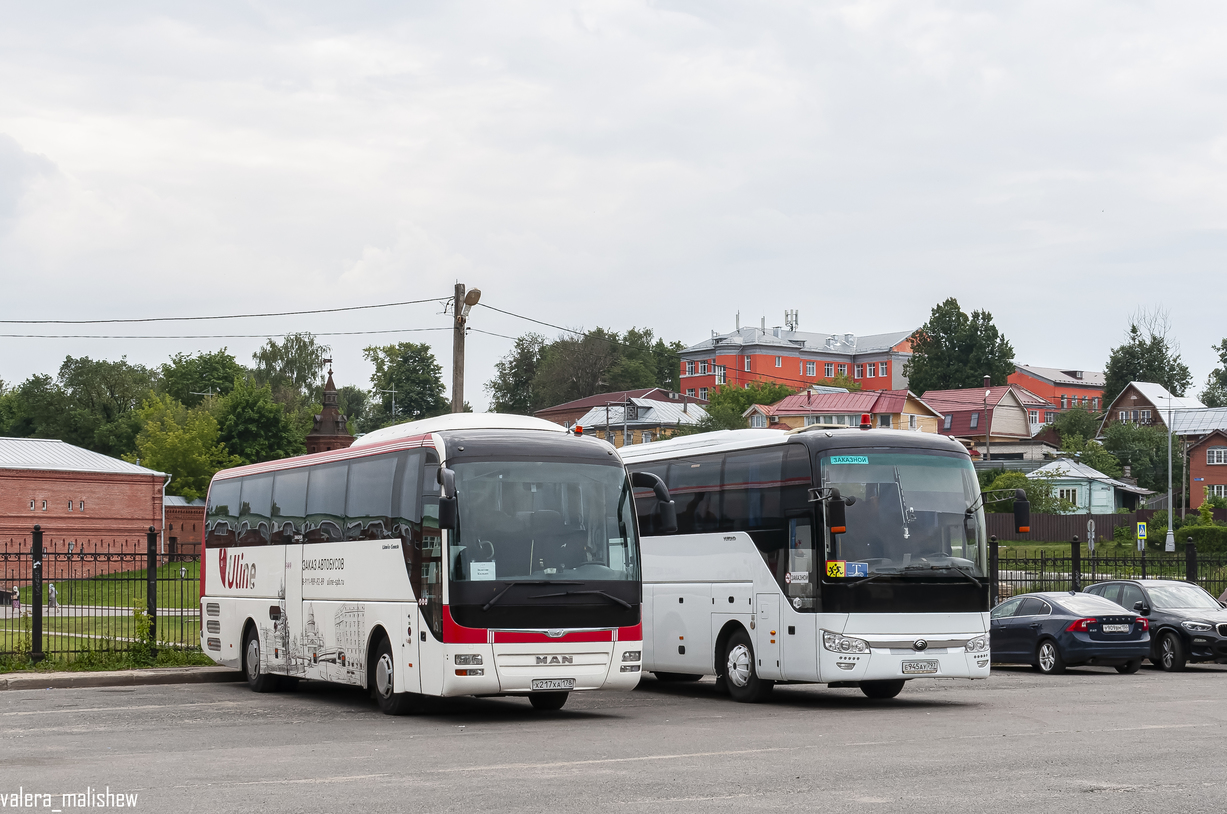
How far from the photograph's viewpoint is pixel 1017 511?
17.9m

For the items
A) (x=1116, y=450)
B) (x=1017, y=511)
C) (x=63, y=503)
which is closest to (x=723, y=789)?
(x=1017, y=511)

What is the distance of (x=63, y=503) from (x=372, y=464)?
64692 millimetres

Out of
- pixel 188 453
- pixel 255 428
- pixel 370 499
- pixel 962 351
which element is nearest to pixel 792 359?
pixel 962 351

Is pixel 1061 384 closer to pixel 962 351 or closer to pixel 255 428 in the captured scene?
pixel 962 351

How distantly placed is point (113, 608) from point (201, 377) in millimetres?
105734

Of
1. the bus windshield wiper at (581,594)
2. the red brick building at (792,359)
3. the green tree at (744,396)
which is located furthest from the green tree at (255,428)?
the bus windshield wiper at (581,594)

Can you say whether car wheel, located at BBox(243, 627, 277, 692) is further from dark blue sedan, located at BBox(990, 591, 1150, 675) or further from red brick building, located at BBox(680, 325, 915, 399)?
red brick building, located at BBox(680, 325, 915, 399)

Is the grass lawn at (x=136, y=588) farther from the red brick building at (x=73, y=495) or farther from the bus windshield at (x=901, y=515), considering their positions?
the red brick building at (x=73, y=495)

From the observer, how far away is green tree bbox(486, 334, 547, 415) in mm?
145375

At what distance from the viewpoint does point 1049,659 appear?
2388cm

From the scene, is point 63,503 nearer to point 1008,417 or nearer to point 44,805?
point 44,805

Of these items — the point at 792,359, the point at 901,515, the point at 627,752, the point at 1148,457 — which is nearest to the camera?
the point at 627,752

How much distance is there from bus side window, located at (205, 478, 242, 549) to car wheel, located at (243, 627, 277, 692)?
1559mm

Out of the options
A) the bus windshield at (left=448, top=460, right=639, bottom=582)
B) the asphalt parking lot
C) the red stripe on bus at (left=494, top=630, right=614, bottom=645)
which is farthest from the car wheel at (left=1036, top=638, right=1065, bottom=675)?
the red stripe on bus at (left=494, top=630, right=614, bottom=645)
